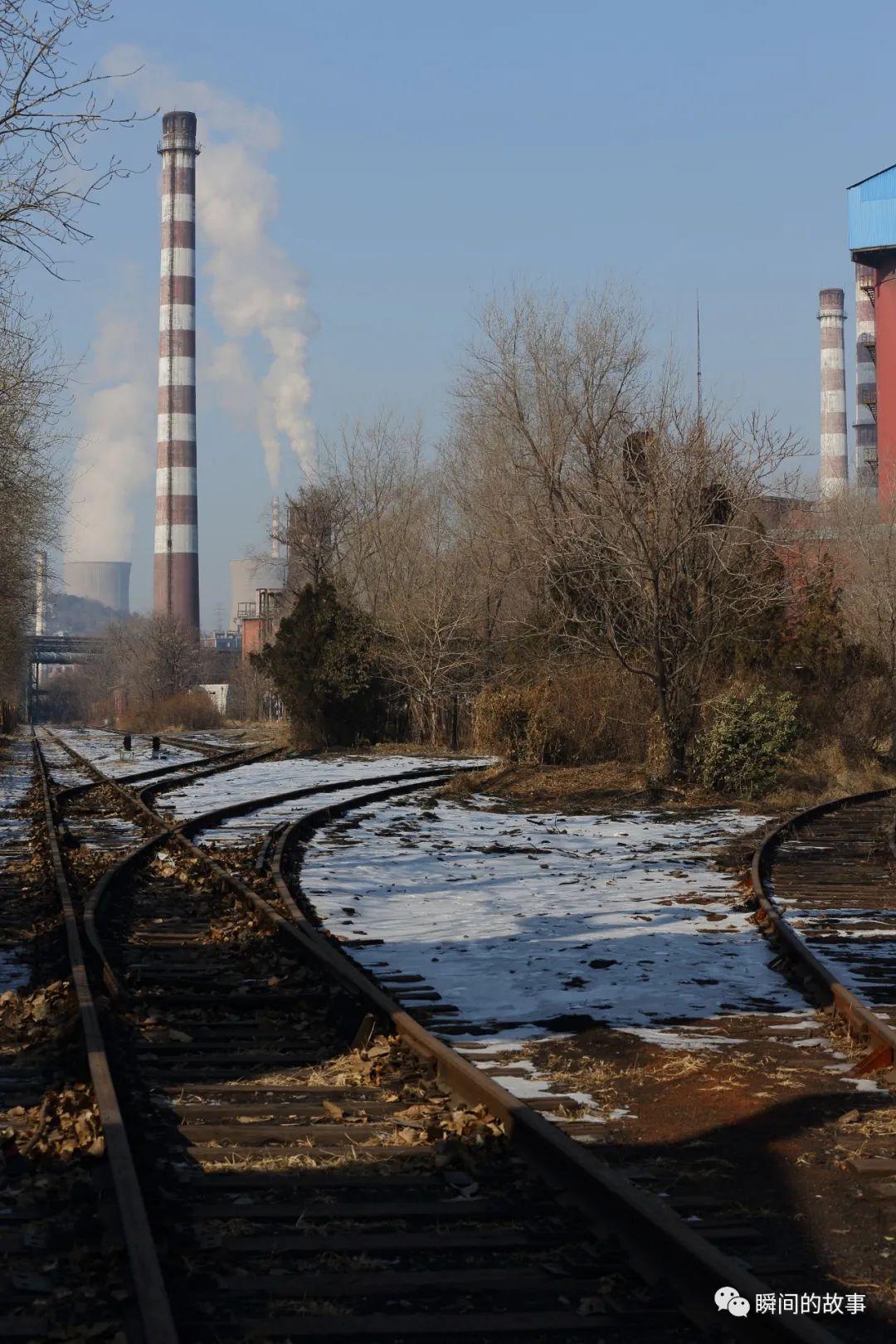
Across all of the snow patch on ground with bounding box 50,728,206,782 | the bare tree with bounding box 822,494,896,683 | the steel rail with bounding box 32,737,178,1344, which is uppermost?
the bare tree with bounding box 822,494,896,683

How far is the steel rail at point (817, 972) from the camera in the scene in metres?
6.41

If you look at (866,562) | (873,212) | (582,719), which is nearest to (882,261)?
(873,212)

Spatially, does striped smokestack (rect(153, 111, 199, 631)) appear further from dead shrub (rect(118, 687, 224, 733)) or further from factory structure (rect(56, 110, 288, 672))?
dead shrub (rect(118, 687, 224, 733))

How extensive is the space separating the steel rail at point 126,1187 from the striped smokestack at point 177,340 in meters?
83.8

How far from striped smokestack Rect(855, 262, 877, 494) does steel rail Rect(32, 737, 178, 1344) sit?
2678 inches

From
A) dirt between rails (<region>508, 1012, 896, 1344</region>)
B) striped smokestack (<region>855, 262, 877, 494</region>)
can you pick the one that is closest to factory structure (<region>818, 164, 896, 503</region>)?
striped smokestack (<region>855, 262, 877, 494</region>)

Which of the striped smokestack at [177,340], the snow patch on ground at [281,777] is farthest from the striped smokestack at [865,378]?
the snow patch on ground at [281,777]

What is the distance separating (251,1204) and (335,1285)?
713 mm

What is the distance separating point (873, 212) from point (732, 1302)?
70.2m

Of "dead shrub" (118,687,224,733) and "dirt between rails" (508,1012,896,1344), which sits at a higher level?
"dead shrub" (118,687,224,733)

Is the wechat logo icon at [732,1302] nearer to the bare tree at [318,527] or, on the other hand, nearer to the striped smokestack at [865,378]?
the bare tree at [318,527]

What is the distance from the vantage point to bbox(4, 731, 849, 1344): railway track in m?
3.81

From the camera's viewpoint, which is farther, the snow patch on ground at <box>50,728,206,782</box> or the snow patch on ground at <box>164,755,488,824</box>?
the snow patch on ground at <box>50,728,206,782</box>

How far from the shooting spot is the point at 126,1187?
446cm
